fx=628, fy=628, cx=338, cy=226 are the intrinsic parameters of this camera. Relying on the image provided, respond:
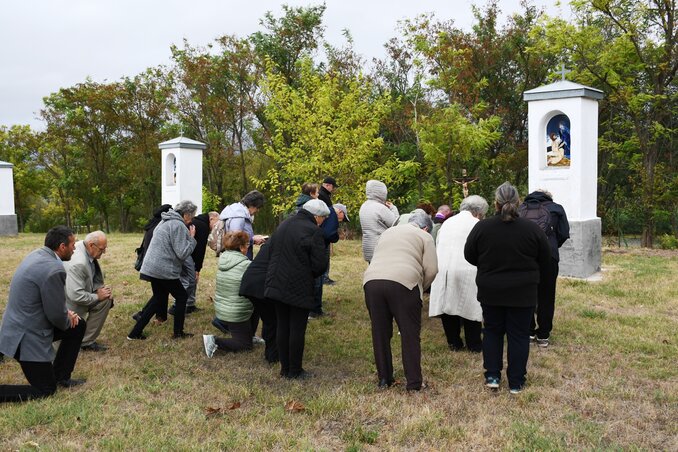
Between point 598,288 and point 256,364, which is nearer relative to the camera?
point 256,364

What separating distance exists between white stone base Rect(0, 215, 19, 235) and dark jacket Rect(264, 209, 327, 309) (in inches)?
944

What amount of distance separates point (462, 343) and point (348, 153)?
11.2 m

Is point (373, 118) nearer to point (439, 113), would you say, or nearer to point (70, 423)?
point (439, 113)

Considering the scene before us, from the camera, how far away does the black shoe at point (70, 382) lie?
18.7 ft

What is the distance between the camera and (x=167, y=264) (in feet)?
23.7

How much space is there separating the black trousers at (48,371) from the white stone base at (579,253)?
372 inches

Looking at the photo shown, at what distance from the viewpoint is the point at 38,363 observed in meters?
5.23

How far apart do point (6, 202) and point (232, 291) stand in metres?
23.1

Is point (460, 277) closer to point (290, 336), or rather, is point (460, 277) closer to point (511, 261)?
point (511, 261)

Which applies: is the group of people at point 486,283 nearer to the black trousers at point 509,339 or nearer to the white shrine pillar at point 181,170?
the black trousers at point 509,339

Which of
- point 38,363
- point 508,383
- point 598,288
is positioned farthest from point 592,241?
point 38,363

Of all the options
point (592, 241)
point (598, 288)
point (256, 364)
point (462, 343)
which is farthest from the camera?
point (592, 241)

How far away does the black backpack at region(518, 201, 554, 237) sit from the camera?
23.0ft

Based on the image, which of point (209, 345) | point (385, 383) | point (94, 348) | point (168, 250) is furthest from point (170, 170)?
point (385, 383)
